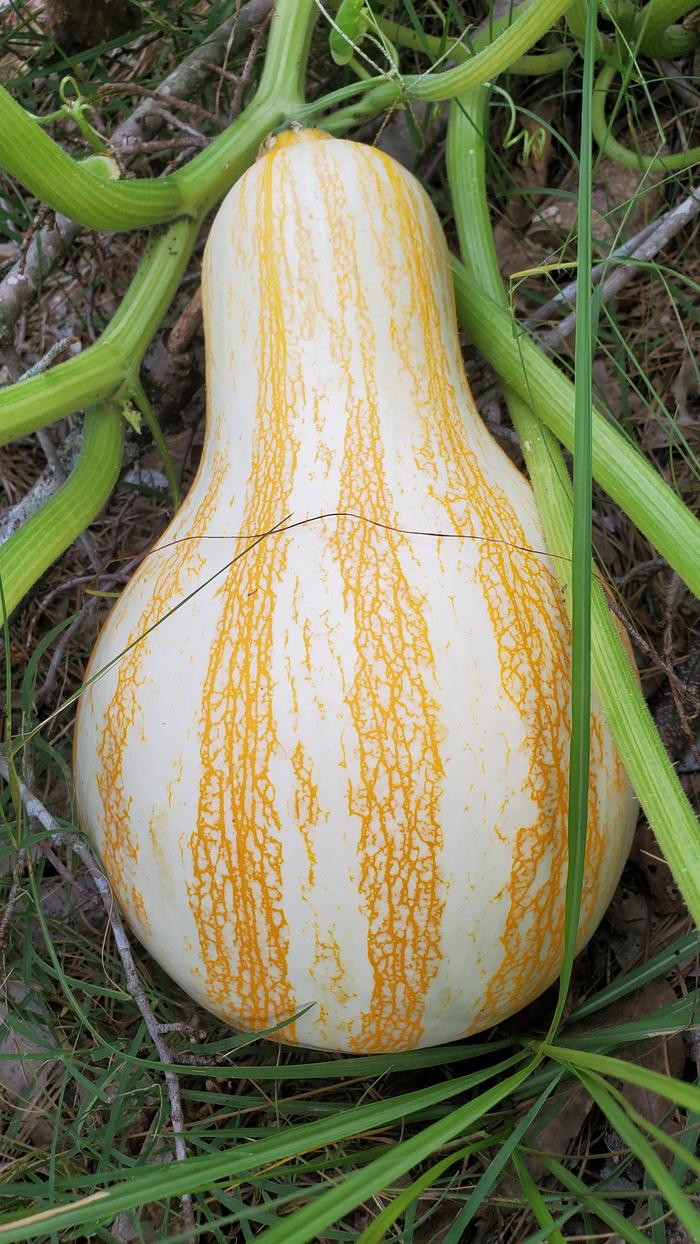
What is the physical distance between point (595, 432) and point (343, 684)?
429 mm

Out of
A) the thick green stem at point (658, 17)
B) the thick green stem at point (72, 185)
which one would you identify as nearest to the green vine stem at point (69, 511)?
the thick green stem at point (72, 185)

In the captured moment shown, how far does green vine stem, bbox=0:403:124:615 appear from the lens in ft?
4.36

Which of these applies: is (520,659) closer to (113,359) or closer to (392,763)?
(392,763)

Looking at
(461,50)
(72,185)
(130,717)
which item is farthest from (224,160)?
(130,717)

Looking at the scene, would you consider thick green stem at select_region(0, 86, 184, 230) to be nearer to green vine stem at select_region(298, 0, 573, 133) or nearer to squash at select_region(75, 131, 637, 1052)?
squash at select_region(75, 131, 637, 1052)

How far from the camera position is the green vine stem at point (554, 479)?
3.77 ft

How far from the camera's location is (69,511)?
1.40 meters

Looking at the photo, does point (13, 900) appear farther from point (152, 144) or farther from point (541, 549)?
point (152, 144)

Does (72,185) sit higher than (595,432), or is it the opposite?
(72,185)

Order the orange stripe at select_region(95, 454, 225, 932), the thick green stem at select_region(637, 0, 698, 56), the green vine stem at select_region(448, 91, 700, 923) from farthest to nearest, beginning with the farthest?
the thick green stem at select_region(637, 0, 698, 56)
the orange stripe at select_region(95, 454, 225, 932)
the green vine stem at select_region(448, 91, 700, 923)

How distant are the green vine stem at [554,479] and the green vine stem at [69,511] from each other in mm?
503

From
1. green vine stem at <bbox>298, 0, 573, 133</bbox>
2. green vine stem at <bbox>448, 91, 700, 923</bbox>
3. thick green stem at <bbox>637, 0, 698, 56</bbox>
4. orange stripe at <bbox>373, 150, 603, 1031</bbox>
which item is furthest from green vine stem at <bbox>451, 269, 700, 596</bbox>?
thick green stem at <bbox>637, 0, 698, 56</bbox>

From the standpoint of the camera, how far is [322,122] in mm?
1474

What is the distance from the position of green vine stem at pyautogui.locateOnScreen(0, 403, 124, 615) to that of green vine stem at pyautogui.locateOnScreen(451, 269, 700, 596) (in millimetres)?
504
